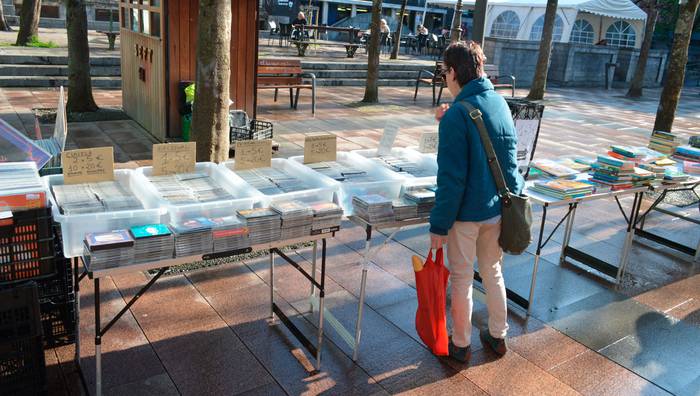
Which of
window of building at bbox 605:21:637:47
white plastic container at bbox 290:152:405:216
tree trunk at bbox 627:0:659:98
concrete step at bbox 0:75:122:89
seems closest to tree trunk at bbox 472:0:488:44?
white plastic container at bbox 290:152:405:216

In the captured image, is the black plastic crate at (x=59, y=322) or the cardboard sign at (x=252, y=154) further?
the cardboard sign at (x=252, y=154)

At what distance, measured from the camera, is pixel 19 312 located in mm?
2639

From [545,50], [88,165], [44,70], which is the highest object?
[545,50]

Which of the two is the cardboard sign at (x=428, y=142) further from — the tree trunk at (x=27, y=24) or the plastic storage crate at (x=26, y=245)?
the tree trunk at (x=27, y=24)

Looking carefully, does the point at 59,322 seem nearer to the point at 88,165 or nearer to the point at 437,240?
the point at 88,165

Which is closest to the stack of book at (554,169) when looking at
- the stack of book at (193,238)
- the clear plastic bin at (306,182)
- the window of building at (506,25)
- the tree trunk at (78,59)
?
the clear plastic bin at (306,182)

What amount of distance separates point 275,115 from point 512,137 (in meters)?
8.12

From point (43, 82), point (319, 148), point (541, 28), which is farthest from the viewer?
point (541, 28)

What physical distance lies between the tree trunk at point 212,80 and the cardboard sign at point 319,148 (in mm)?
1617

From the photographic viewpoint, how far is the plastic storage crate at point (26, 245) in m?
2.71

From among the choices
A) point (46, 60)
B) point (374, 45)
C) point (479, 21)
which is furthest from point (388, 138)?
point (46, 60)

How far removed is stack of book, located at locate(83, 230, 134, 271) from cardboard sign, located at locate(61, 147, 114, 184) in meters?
0.66

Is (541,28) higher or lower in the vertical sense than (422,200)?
higher

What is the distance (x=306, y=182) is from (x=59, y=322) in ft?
5.69
